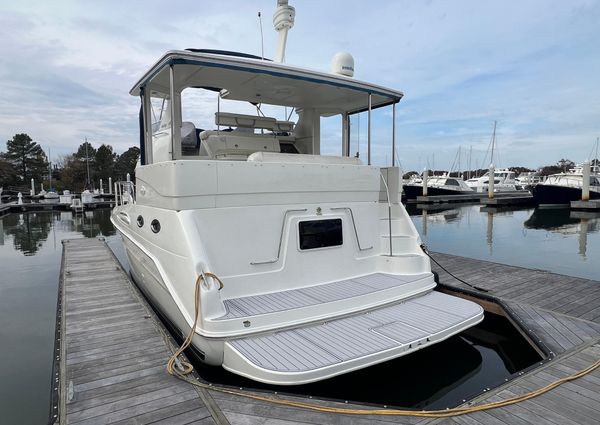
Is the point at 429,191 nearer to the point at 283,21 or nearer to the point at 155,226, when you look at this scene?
the point at 283,21

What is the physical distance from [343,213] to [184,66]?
2.51m

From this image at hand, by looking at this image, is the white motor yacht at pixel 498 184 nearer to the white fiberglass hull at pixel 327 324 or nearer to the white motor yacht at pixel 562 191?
the white motor yacht at pixel 562 191

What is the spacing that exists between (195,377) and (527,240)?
14.1 m

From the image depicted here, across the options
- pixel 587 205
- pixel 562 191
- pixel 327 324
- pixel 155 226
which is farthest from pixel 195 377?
pixel 562 191

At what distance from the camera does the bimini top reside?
3994 millimetres

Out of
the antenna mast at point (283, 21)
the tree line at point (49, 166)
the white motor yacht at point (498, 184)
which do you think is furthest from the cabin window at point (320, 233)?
the tree line at point (49, 166)

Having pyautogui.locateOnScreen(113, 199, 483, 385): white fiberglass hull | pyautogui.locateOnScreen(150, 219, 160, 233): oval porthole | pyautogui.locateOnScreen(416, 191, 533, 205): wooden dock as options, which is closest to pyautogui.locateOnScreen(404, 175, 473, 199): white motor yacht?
pyautogui.locateOnScreen(416, 191, 533, 205): wooden dock

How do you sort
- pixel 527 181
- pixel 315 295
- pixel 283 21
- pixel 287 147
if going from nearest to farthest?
1. pixel 315 295
2. pixel 283 21
3. pixel 287 147
4. pixel 527 181

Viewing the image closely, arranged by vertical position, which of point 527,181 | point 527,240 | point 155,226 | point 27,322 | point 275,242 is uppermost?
point 527,181

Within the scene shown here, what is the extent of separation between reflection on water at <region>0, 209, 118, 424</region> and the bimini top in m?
3.62

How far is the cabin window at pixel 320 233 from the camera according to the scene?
4.27 meters

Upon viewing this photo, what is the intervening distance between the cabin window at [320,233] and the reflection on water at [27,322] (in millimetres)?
2997

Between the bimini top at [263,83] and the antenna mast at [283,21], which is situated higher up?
the antenna mast at [283,21]

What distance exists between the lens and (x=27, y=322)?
19.1 feet
